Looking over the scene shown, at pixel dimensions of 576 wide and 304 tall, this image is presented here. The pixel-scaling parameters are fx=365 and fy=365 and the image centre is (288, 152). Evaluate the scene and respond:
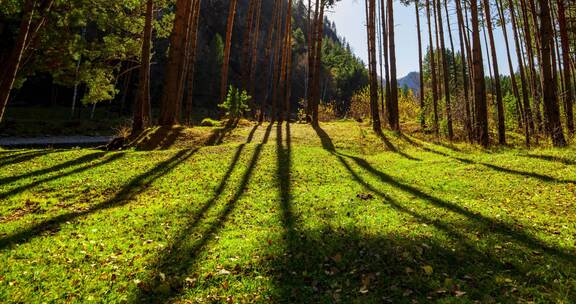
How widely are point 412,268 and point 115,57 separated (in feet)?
64.0

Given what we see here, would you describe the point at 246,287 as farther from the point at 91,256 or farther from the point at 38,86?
the point at 38,86

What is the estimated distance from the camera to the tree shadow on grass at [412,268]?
4.59 metres

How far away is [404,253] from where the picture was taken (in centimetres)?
562

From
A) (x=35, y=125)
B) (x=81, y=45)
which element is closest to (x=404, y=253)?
(x=81, y=45)

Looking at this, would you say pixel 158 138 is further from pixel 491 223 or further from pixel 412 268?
pixel 491 223

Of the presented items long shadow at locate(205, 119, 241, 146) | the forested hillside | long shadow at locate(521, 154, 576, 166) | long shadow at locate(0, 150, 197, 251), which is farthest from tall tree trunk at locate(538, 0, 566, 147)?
the forested hillside

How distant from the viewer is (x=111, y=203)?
8.54 m

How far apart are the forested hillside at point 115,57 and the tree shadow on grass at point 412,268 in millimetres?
15514

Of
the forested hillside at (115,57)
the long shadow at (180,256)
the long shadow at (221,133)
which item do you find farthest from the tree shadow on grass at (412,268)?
the forested hillside at (115,57)

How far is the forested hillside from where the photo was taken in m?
18.4

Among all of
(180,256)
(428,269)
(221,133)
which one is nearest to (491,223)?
(428,269)

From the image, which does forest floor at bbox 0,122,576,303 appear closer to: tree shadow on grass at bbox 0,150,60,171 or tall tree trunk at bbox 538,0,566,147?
tree shadow on grass at bbox 0,150,60,171

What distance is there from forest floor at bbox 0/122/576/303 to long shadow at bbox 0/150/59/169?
60 mm

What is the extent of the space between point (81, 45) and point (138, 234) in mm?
16478
